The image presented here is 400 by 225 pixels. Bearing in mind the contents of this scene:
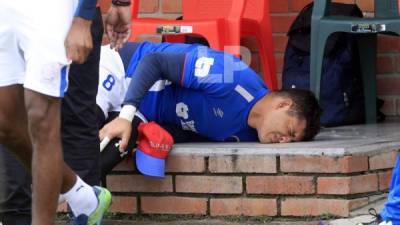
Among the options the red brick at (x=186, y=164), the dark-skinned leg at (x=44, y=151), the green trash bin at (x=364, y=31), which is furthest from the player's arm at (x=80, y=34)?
the green trash bin at (x=364, y=31)

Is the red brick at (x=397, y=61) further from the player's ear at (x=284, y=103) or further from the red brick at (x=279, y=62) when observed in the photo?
the player's ear at (x=284, y=103)

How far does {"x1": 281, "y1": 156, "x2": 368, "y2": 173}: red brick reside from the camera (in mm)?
4131

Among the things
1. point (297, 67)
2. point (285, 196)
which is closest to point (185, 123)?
point (285, 196)

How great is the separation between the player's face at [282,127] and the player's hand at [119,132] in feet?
1.98

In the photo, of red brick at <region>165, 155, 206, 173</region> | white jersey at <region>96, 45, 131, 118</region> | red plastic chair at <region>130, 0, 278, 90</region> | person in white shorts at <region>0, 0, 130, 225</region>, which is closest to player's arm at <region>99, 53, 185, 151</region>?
white jersey at <region>96, 45, 131, 118</region>

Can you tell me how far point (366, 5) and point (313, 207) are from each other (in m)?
1.65

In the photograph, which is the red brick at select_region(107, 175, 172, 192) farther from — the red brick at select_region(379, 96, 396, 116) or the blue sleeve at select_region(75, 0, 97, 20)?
the red brick at select_region(379, 96, 396, 116)

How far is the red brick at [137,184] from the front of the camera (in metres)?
4.36

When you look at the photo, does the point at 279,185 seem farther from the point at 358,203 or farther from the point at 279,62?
the point at 279,62

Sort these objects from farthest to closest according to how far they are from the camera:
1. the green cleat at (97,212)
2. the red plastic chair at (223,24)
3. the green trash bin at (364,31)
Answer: the red plastic chair at (223,24) < the green trash bin at (364,31) < the green cleat at (97,212)

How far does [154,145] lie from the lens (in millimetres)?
4309

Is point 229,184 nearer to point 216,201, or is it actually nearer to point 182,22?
point 216,201

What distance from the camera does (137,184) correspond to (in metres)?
4.42

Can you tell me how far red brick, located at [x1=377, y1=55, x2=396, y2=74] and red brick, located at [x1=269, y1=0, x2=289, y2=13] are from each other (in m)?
0.60
